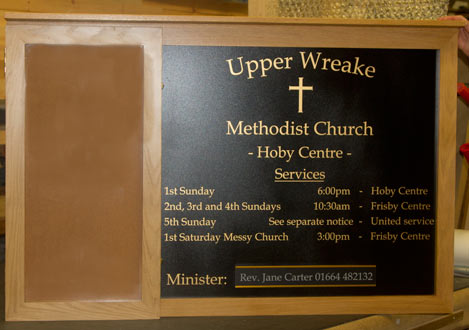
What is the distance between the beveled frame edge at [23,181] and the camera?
3.14 feet

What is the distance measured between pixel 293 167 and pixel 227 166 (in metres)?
0.13

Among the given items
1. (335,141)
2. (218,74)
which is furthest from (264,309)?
(218,74)

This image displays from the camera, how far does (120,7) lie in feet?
7.25

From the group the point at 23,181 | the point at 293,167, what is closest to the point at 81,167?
the point at 23,181

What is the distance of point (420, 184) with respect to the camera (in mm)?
1026

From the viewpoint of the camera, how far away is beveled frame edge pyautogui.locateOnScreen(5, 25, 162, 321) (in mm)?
958

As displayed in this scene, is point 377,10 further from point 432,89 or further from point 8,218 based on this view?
point 8,218

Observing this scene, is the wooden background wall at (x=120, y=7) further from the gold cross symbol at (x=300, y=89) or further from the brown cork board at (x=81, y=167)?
the gold cross symbol at (x=300, y=89)

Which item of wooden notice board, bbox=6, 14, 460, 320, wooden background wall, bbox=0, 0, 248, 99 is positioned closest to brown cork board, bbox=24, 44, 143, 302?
wooden notice board, bbox=6, 14, 460, 320

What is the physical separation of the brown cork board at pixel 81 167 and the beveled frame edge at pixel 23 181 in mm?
13

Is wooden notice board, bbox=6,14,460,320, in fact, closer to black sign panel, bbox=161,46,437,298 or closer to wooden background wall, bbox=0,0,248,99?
black sign panel, bbox=161,46,437,298

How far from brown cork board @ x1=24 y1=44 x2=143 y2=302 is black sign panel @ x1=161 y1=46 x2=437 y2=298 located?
0.08 m

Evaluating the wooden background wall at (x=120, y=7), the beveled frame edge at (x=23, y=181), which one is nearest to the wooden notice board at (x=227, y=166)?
the beveled frame edge at (x=23, y=181)

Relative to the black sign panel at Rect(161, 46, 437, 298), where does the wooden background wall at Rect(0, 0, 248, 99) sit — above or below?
above
